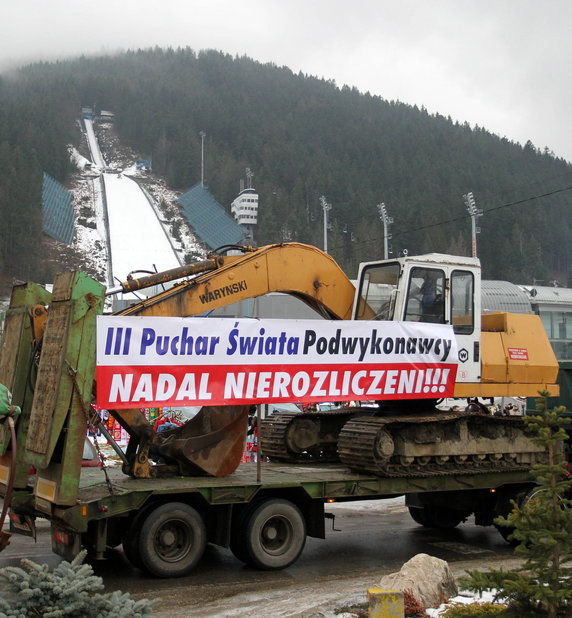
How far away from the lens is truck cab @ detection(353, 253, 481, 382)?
11.7m

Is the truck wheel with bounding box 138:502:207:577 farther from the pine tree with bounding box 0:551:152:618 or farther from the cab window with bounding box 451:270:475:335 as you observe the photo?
the cab window with bounding box 451:270:475:335

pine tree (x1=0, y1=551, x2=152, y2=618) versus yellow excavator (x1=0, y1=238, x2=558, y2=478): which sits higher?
yellow excavator (x1=0, y1=238, x2=558, y2=478)

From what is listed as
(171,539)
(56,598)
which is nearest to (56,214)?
(171,539)

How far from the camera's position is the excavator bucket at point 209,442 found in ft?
33.4

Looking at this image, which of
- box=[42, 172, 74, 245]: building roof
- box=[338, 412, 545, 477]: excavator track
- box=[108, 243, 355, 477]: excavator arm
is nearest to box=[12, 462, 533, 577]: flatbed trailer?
box=[338, 412, 545, 477]: excavator track

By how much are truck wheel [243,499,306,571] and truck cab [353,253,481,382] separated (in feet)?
10.9

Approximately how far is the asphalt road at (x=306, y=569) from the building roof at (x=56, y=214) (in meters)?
99.3

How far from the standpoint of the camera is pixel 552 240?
378 feet

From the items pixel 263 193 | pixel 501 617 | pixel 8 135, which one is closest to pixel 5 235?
pixel 8 135

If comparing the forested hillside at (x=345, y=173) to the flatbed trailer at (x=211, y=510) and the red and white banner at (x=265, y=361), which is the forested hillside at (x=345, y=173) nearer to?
the red and white banner at (x=265, y=361)

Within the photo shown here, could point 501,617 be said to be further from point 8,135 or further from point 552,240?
point 8,135

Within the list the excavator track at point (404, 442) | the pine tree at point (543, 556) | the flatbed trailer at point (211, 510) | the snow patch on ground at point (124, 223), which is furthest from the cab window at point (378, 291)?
the snow patch on ground at point (124, 223)

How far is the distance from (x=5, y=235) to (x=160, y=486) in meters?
92.9

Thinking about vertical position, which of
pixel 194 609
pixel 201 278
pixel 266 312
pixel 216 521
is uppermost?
pixel 266 312
